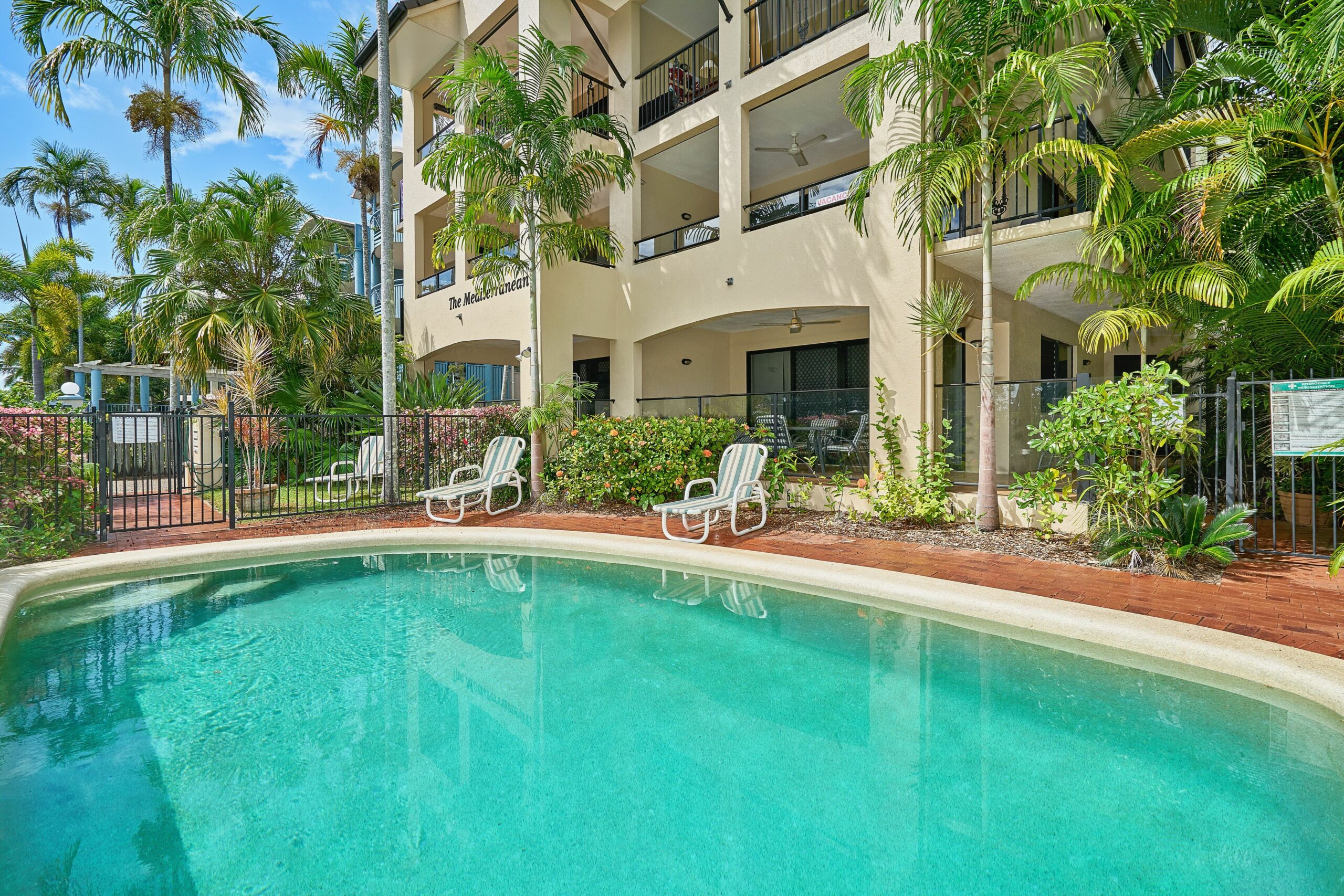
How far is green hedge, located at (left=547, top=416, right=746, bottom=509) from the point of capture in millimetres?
8852

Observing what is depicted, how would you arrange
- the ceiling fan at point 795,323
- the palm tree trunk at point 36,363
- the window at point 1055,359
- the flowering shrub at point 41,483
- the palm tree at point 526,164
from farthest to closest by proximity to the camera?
the palm tree trunk at point 36,363 < the window at point 1055,359 < the ceiling fan at point 795,323 < the palm tree at point 526,164 < the flowering shrub at point 41,483

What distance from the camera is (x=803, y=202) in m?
10.0


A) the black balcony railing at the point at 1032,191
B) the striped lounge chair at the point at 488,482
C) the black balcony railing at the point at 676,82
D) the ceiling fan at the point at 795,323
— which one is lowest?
the striped lounge chair at the point at 488,482

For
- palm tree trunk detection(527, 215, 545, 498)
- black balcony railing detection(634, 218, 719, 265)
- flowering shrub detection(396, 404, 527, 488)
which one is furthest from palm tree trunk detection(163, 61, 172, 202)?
black balcony railing detection(634, 218, 719, 265)

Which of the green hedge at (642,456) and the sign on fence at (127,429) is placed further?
Result: the green hedge at (642,456)

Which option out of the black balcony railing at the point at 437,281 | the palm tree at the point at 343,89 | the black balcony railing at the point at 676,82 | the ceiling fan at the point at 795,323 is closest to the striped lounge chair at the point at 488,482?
the ceiling fan at the point at 795,323

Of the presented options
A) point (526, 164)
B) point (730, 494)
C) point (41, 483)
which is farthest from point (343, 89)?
point (730, 494)

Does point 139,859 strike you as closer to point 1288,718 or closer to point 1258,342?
point 1288,718

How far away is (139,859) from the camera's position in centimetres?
235

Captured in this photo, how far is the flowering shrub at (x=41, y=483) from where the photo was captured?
6.21m

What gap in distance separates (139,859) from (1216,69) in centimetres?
1037

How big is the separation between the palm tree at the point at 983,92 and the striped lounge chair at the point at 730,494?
2523 mm

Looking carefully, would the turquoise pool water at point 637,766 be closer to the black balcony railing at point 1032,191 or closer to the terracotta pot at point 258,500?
the terracotta pot at point 258,500

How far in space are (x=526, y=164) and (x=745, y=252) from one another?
12.1 ft
